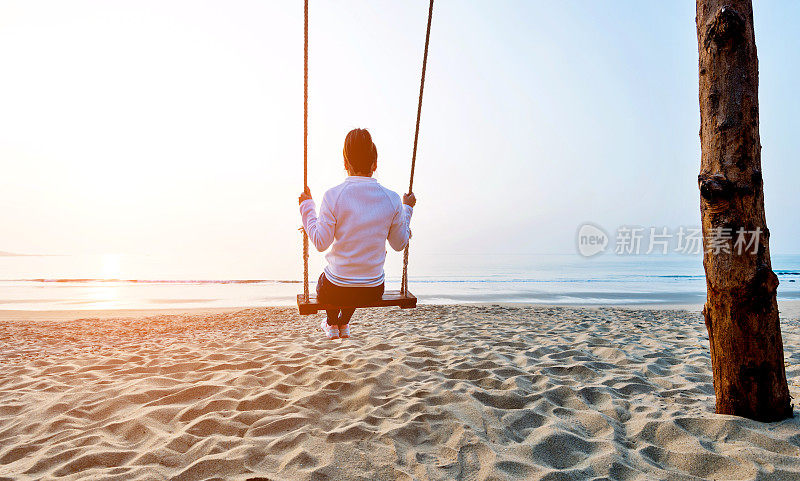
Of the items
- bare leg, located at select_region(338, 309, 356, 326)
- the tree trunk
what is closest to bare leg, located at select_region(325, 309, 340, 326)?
bare leg, located at select_region(338, 309, 356, 326)

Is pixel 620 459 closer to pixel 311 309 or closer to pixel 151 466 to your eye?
pixel 311 309

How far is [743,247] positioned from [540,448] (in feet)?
4.91

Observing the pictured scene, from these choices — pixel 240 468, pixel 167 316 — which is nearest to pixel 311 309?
A: pixel 240 468

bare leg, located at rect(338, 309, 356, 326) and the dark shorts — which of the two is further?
bare leg, located at rect(338, 309, 356, 326)

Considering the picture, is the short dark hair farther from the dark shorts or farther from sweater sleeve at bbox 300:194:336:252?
the dark shorts

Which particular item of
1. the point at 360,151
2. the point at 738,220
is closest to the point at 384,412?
the point at 360,151

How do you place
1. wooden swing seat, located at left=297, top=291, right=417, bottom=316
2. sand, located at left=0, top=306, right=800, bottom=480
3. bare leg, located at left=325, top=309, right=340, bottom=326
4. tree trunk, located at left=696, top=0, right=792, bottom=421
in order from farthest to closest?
bare leg, located at left=325, top=309, right=340, bottom=326 → wooden swing seat, located at left=297, top=291, right=417, bottom=316 → tree trunk, located at left=696, top=0, right=792, bottom=421 → sand, located at left=0, top=306, right=800, bottom=480

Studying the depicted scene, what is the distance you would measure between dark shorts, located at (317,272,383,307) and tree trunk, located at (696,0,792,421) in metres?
1.98

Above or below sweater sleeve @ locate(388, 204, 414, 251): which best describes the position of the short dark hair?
above

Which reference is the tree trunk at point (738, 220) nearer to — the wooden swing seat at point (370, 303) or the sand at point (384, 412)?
the sand at point (384, 412)

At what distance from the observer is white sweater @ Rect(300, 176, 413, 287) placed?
3018mm

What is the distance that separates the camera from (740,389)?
262 cm

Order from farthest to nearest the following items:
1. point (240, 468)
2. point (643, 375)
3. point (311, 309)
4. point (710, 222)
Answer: point (643, 375) < point (311, 309) < point (710, 222) < point (240, 468)

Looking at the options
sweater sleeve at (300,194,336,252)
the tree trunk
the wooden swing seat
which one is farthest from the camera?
the wooden swing seat
